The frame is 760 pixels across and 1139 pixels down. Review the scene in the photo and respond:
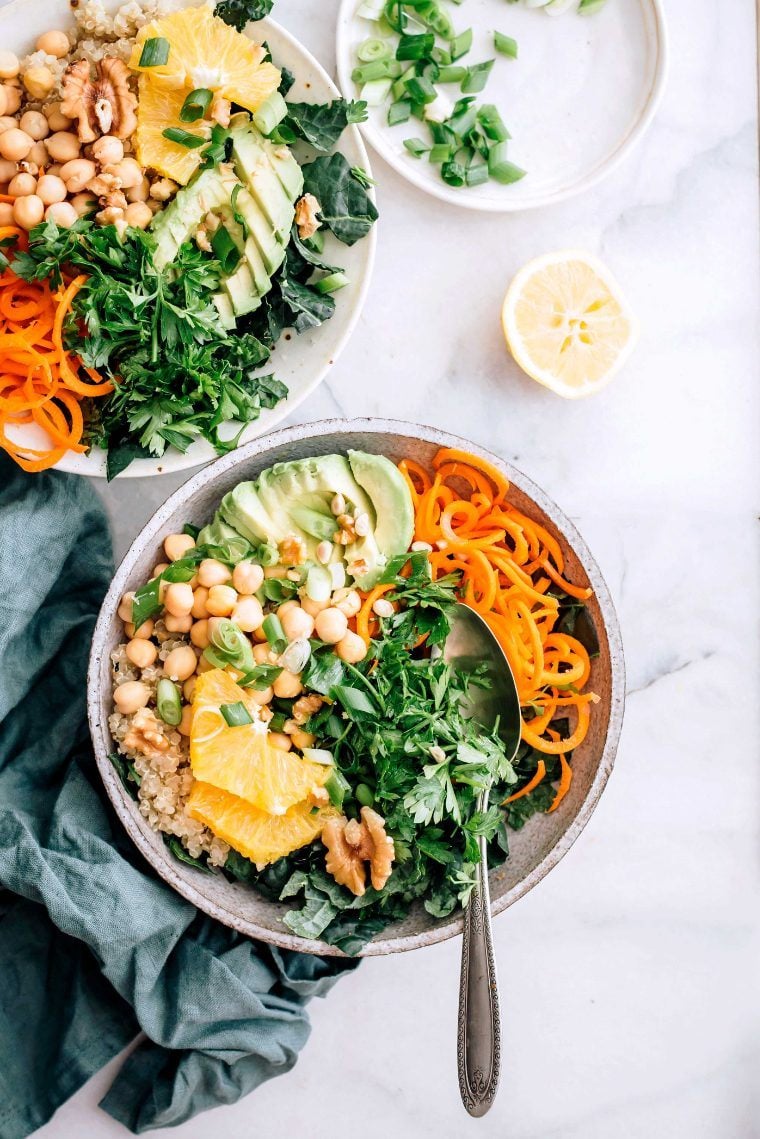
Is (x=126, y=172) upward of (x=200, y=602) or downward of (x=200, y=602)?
upward

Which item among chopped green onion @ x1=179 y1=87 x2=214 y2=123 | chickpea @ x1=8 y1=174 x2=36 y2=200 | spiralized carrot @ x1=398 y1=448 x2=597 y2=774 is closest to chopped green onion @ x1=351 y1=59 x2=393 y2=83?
chopped green onion @ x1=179 y1=87 x2=214 y2=123

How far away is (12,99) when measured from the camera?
6.39ft

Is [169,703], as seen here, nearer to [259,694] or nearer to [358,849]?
[259,694]

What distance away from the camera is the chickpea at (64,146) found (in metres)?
1.93

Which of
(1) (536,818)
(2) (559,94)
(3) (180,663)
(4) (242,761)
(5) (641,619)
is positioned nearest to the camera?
(4) (242,761)

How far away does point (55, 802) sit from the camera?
6.76ft

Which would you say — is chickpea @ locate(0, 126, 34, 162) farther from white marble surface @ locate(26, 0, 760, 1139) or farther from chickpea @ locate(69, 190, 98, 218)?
white marble surface @ locate(26, 0, 760, 1139)

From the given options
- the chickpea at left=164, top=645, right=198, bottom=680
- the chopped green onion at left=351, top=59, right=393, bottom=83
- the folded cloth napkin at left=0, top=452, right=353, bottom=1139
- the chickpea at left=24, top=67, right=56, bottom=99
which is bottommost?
the folded cloth napkin at left=0, top=452, right=353, bottom=1139

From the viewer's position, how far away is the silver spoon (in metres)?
1.82

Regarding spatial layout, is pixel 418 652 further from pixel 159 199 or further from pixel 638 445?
pixel 159 199

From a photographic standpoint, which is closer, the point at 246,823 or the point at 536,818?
the point at 246,823

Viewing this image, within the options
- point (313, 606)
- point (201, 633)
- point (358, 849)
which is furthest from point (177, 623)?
point (358, 849)

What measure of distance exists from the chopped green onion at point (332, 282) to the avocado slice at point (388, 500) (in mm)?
387

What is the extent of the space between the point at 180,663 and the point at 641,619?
3.83ft
